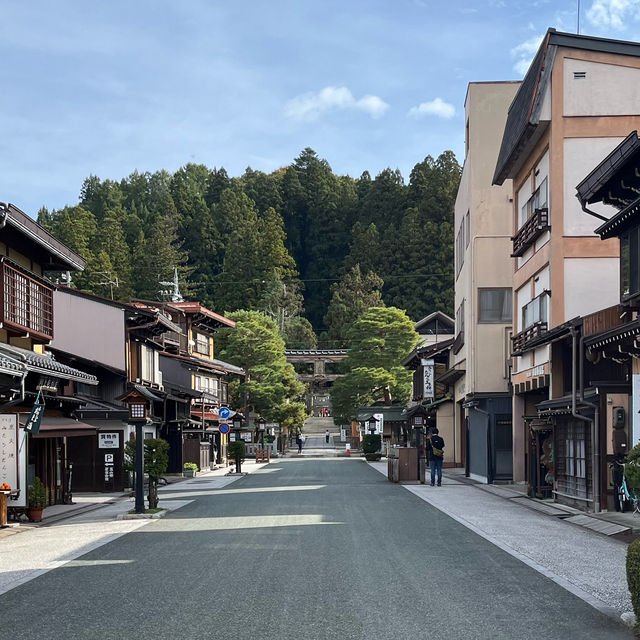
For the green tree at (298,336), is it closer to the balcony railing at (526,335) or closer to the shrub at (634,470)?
the balcony railing at (526,335)

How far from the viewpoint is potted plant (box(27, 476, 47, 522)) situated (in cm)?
1958

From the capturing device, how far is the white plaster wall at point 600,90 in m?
26.3

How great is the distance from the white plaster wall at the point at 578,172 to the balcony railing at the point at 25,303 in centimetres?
1487

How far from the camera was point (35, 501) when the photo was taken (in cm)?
1961

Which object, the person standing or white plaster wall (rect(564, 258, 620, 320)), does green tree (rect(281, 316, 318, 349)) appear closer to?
the person standing

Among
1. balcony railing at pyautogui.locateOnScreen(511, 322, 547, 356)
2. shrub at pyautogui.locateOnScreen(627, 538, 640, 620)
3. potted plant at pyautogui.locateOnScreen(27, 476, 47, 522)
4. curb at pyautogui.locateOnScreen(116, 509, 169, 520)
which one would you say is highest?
balcony railing at pyautogui.locateOnScreen(511, 322, 547, 356)

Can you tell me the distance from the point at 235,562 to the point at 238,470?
29.8 metres

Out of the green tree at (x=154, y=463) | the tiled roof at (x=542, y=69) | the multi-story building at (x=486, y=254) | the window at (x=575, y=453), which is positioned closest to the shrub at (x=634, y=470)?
the window at (x=575, y=453)

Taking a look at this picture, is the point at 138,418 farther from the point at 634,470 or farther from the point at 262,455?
the point at 262,455

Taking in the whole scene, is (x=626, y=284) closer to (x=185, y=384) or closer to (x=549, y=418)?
(x=549, y=418)

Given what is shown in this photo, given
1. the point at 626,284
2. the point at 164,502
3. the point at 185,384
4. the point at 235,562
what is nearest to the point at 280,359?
the point at 185,384

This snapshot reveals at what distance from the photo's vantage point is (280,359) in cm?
7144

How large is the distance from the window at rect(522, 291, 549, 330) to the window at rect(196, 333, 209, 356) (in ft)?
113

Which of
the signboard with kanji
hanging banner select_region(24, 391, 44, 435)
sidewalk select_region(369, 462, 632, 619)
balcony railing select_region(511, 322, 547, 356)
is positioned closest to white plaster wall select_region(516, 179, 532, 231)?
balcony railing select_region(511, 322, 547, 356)
